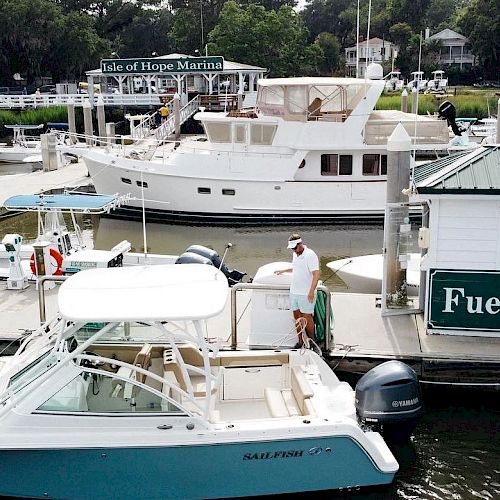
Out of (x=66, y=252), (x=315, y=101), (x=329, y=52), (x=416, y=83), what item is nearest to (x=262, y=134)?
(x=315, y=101)

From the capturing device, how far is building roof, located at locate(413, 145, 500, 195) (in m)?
8.67

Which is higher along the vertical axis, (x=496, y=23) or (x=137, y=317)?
(x=496, y=23)

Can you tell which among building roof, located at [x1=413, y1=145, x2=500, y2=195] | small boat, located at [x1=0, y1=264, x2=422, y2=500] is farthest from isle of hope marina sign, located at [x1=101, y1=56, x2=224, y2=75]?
small boat, located at [x1=0, y1=264, x2=422, y2=500]

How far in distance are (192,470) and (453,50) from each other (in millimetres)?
80824

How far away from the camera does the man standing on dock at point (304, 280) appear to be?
27.2ft

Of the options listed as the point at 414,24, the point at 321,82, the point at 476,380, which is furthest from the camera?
the point at 414,24

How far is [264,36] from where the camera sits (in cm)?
4981

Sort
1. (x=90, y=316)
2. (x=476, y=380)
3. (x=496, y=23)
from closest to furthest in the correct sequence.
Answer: (x=90, y=316) < (x=476, y=380) < (x=496, y=23)

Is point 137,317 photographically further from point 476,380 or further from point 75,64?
point 75,64

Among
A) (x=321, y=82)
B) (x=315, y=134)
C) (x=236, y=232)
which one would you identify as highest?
(x=321, y=82)

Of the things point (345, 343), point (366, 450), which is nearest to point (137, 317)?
point (366, 450)

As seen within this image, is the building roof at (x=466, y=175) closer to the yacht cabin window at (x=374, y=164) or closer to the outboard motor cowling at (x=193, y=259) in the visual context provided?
the outboard motor cowling at (x=193, y=259)

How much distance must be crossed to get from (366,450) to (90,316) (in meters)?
2.87

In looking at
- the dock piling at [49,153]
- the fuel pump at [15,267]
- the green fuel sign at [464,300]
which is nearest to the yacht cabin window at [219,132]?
the fuel pump at [15,267]
